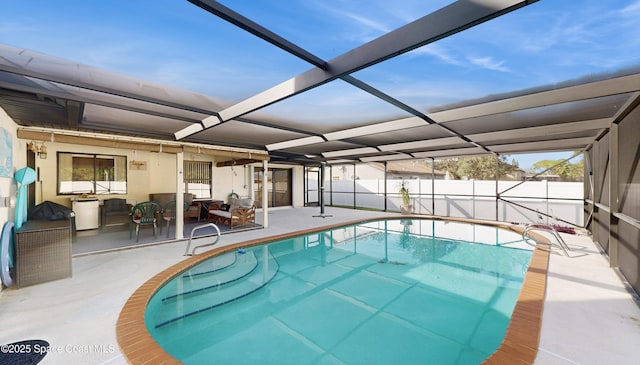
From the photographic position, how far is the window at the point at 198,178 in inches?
384

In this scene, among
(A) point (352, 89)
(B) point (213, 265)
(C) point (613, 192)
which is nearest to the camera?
(A) point (352, 89)

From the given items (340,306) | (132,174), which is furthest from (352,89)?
(132,174)

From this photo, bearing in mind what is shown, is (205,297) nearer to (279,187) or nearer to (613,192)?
(613,192)

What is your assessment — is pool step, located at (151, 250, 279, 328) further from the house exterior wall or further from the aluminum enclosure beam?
the aluminum enclosure beam

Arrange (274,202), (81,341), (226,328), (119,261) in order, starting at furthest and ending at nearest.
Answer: (274,202) → (119,261) → (226,328) → (81,341)

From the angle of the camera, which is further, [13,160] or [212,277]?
[212,277]

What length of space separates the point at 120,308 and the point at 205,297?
103cm

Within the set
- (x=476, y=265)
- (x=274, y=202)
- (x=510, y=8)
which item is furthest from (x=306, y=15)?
(x=274, y=202)

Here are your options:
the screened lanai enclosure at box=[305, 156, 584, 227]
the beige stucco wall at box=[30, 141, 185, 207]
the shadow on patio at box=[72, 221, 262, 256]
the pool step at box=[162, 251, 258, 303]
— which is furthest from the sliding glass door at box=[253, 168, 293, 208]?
the pool step at box=[162, 251, 258, 303]

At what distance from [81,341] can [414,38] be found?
150 inches

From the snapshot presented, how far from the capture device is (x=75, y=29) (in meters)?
2.04

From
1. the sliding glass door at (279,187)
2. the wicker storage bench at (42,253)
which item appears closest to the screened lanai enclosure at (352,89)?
the wicker storage bench at (42,253)

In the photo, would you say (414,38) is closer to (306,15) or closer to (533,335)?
(306,15)

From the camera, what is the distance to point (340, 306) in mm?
3529
